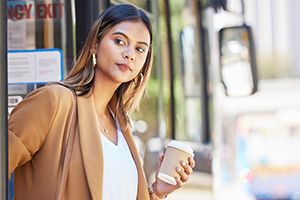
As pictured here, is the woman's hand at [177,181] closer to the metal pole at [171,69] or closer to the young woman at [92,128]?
the young woman at [92,128]

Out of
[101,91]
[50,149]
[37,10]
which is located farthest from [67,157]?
[37,10]

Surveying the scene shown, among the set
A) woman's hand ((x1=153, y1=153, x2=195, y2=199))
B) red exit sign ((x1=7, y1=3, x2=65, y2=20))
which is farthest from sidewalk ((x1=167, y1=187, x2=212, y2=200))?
red exit sign ((x1=7, y1=3, x2=65, y2=20))

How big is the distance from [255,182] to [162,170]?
7.80 m

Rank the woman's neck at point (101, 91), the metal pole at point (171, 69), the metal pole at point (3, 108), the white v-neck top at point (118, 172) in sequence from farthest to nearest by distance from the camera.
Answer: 1. the metal pole at point (171, 69)
2. the woman's neck at point (101, 91)
3. the white v-neck top at point (118, 172)
4. the metal pole at point (3, 108)

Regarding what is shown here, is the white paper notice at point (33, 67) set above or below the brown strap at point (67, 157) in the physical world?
above

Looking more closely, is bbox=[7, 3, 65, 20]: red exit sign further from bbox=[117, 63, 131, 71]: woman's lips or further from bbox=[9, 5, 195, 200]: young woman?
bbox=[117, 63, 131, 71]: woman's lips

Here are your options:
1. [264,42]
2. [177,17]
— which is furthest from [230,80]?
[264,42]

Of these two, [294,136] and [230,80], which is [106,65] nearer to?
[230,80]

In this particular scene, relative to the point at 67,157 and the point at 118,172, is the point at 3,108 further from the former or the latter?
the point at 118,172

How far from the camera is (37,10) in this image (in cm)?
179

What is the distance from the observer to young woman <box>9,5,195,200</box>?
122 centimetres

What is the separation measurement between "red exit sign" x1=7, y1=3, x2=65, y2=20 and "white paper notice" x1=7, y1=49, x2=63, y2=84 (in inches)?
7.6

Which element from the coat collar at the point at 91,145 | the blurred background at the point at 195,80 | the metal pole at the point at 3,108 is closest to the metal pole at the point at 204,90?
the blurred background at the point at 195,80

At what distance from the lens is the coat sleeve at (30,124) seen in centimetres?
115
